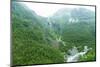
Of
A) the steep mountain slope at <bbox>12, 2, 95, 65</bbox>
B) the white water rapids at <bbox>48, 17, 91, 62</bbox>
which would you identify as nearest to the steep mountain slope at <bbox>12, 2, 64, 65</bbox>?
the steep mountain slope at <bbox>12, 2, 95, 65</bbox>

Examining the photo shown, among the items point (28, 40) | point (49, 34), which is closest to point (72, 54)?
point (49, 34)

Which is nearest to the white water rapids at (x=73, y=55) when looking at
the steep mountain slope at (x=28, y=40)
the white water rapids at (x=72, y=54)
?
the white water rapids at (x=72, y=54)

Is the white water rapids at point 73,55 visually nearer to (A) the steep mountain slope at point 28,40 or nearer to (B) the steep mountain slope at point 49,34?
(B) the steep mountain slope at point 49,34

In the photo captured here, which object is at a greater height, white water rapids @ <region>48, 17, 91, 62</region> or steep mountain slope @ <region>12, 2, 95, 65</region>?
steep mountain slope @ <region>12, 2, 95, 65</region>

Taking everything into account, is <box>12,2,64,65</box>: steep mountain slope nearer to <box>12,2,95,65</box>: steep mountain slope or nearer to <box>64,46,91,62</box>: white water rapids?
<box>12,2,95,65</box>: steep mountain slope

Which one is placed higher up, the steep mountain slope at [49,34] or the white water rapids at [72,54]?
the steep mountain slope at [49,34]

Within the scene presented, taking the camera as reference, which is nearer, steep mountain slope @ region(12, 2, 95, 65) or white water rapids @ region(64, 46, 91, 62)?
steep mountain slope @ region(12, 2, 95, 65)

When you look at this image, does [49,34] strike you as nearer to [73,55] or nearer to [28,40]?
[28,40]

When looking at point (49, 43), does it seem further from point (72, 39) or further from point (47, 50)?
point (72, 39)

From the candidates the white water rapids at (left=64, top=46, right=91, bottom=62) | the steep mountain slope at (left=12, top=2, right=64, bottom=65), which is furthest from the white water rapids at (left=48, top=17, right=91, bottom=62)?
the steep mountain slope at (left=12, top=2, right=64, bottom=65)

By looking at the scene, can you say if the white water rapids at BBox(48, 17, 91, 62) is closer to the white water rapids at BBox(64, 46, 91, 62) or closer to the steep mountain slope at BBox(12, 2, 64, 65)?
the white water rapids at BBox(64, 46, 91, 62)

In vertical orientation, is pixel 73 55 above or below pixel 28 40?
below
